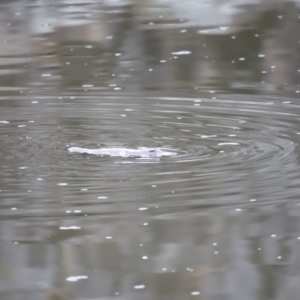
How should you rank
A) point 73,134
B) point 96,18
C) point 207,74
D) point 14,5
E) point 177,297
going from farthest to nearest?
point 14,5 < point 96,18 < point 207,74 < point 73,134 < point 177,297

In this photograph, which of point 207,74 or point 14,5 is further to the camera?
point 14,5

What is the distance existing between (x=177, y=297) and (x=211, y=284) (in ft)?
0.87

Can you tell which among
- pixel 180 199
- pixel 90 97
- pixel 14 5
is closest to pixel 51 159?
pixel 180 199

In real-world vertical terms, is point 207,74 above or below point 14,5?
below

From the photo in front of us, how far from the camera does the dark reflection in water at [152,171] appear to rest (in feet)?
15.6

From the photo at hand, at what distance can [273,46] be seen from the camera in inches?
563

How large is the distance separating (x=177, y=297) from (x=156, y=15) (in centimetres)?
1221

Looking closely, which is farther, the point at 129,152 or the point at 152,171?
the point at 129,152

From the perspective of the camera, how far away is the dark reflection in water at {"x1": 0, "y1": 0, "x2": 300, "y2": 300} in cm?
475

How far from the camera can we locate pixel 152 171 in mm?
6660

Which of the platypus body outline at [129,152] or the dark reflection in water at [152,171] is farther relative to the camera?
the platypus body outline at [129,152]

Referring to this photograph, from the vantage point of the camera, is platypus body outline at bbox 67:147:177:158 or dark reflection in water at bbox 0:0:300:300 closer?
dark reflection in water at bbox 0:0:300:300

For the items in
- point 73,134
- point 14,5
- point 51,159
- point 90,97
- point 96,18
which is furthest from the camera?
point 14,5

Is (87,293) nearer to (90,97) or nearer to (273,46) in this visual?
(90,97)
